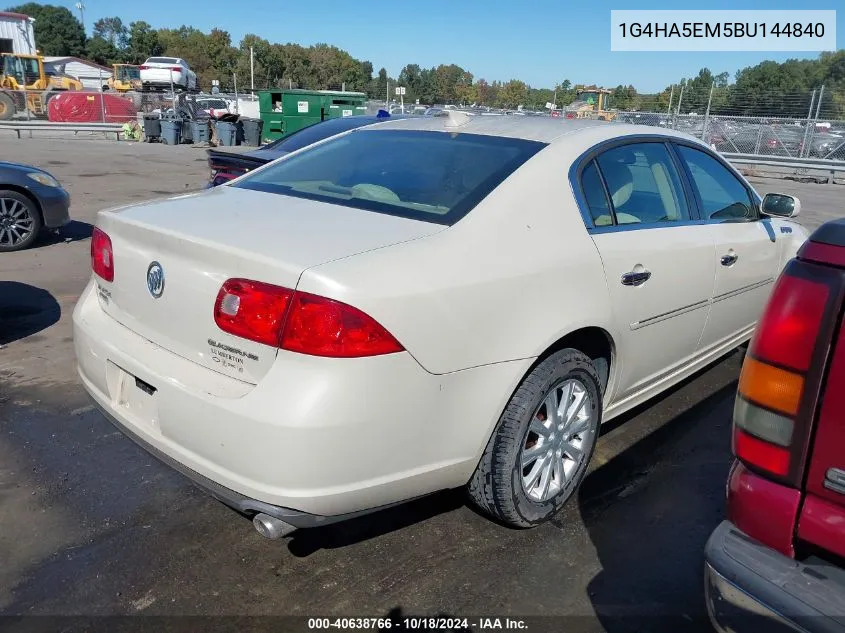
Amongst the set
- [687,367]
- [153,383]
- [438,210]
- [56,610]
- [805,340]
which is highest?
[438,210]

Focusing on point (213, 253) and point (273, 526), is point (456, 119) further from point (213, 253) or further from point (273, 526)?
point (273, 526)

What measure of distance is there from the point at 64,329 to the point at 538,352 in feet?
13.5

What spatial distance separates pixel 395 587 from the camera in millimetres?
2533

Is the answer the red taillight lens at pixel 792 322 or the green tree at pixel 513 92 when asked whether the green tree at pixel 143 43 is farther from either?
the red taillight lens at pixel 792 322

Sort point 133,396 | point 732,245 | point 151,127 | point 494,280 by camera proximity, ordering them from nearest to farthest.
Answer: point 494,280
point 133,396
point 732,245
point 151,127

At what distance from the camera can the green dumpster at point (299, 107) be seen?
71.7ft

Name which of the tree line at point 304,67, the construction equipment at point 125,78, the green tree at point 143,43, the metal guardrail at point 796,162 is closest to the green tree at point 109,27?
the tree line at point 304,67

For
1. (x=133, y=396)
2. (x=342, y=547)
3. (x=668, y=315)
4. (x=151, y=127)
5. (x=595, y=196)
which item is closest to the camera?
(x=133, y=396)

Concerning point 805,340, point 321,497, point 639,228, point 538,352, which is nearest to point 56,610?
point 321,497

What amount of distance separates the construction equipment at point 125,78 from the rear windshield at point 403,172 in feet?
144

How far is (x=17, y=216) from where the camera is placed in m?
7.43

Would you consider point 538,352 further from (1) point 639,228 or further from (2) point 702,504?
(2) point 702,504

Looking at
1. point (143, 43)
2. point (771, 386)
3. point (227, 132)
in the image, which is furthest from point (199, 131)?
point (143, 43)

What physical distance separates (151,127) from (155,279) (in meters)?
25.3
